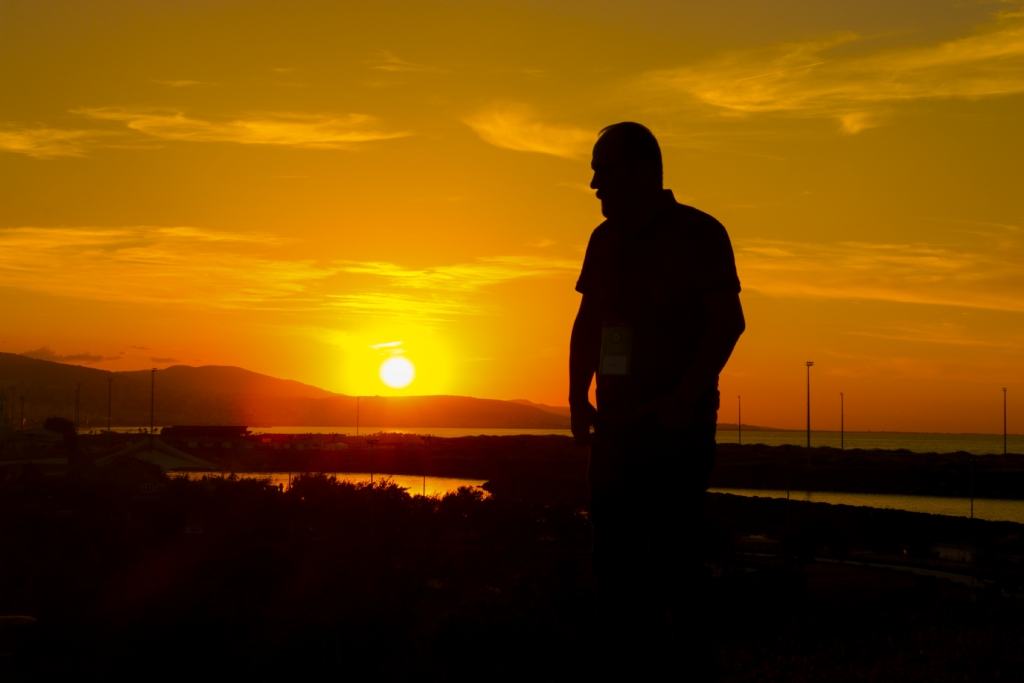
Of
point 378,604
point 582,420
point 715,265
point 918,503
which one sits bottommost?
point 918,503

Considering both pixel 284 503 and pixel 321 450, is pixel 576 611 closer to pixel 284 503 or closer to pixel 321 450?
pixel 284 503

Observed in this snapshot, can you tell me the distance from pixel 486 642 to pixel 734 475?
113 meters

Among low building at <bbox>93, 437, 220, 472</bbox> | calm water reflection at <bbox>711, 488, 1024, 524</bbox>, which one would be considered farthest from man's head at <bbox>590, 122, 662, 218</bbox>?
calm water reflection at <bbox>711, 488, 1024, 524</bbox>

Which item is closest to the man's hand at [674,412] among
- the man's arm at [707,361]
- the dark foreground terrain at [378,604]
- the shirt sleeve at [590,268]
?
the man's arm at [707,361]

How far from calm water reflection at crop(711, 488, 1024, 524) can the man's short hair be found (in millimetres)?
88457

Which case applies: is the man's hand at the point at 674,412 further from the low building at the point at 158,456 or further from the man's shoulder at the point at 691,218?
the low building at the point at 158,456

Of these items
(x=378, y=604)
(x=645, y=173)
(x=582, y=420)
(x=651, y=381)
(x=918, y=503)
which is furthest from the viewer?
(x=918, y=503)

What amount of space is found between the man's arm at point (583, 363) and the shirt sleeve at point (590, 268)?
5cm

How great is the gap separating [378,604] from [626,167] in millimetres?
12523

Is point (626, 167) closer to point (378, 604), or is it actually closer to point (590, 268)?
point (590, 268)

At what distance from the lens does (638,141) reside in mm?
3984

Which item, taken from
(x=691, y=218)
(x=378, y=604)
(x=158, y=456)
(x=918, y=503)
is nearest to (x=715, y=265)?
(x=691, y=218)

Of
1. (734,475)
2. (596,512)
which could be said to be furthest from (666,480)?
(734,475)

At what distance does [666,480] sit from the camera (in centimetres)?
380
